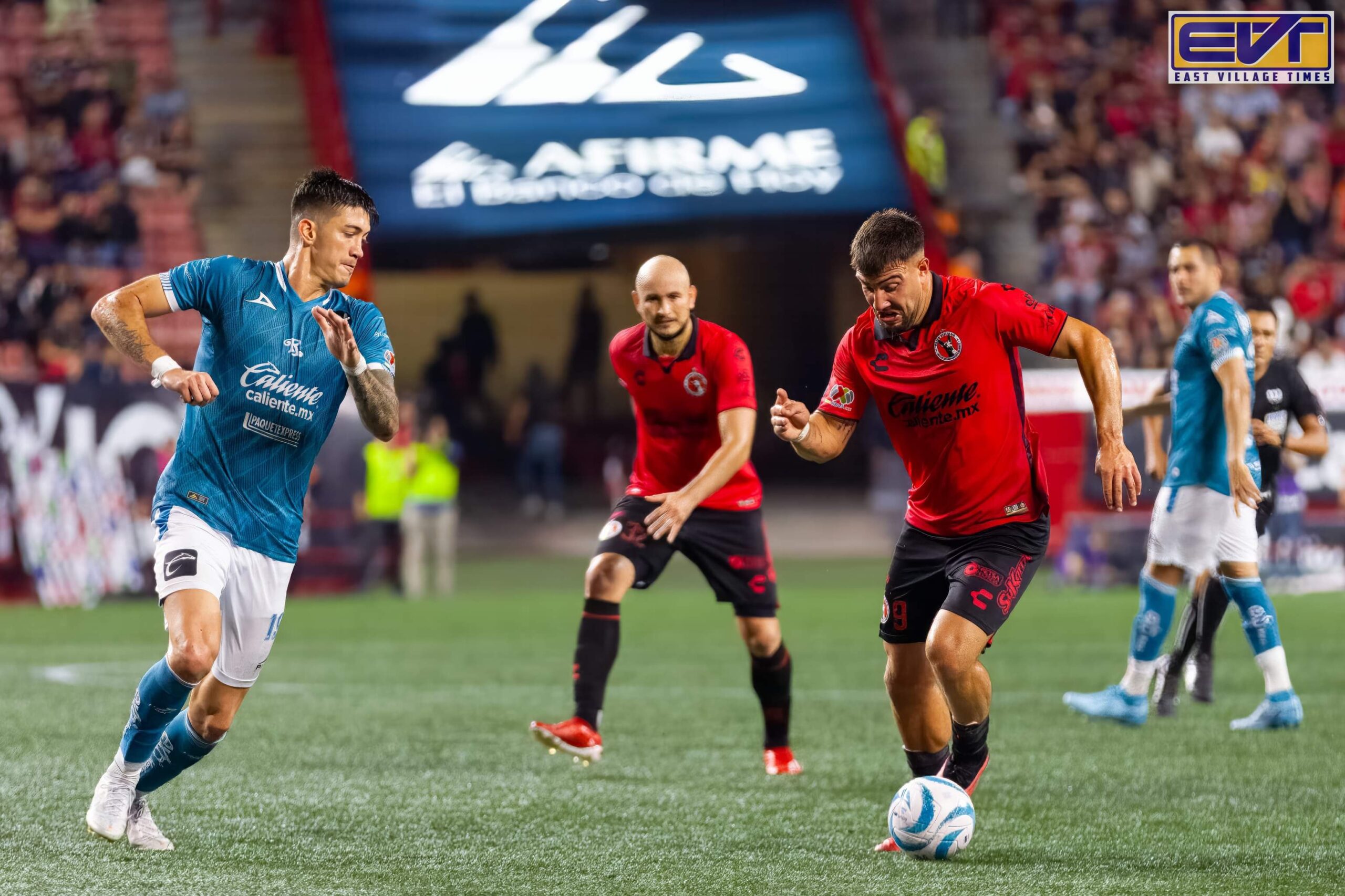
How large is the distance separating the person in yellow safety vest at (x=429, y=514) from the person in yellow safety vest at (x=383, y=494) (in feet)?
0.36

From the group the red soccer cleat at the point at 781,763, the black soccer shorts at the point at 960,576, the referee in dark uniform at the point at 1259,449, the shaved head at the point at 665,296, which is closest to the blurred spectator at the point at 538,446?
the referee in dark uniform at the point at 1259,449

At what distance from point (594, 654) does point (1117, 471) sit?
278 centimetres

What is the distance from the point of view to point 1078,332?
18.7 ft

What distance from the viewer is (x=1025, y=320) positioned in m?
5.81

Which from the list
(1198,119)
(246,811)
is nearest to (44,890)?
(246,811)

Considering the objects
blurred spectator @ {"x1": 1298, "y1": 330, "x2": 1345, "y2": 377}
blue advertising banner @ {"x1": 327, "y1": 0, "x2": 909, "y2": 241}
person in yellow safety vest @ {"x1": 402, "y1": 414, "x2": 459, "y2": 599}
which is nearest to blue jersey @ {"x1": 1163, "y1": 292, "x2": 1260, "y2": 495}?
blurred spectator @ {"x1": 1298, "y1": 330, "x2": 1345, "y2": 377}

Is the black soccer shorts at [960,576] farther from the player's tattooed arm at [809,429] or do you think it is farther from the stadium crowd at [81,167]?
the stadium crowd at [81,167]

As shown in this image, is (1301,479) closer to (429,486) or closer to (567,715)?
(429,486)

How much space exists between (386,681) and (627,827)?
524 cm

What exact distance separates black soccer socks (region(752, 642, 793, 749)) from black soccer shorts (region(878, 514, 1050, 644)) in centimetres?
155

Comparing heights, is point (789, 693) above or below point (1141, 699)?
above

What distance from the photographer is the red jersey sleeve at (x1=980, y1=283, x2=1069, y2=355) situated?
5789 millimetres

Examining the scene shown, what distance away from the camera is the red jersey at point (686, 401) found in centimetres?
741

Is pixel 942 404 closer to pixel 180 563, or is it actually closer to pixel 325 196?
pixel 325 196
